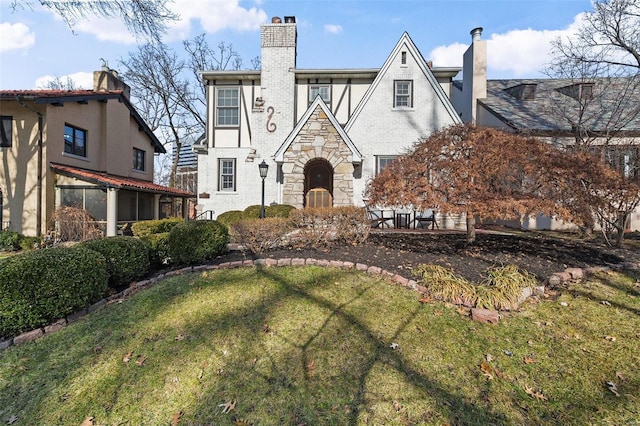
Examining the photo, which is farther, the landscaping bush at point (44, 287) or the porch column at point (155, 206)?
the porch column at point (155, 206)

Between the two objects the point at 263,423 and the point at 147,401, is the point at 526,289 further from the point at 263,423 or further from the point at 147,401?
the point at 147,401

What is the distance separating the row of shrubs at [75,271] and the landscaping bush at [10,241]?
9118mm

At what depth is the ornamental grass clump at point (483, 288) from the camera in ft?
14.9

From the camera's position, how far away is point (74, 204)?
13.0 metres

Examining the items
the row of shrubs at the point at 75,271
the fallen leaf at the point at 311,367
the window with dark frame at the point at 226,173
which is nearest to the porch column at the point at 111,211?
the window with dark frame at the point at 226,173

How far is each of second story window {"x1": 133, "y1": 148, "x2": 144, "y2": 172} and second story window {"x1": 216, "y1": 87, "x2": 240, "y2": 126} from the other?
21.0 feet

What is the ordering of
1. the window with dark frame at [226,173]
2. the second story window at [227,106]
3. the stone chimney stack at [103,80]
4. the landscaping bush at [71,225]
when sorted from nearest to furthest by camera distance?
the landscaping bush at [71,225]
the window with dark frame at [226,173]
the second story window at [227,106]
the stone chimney stack at [103,80]

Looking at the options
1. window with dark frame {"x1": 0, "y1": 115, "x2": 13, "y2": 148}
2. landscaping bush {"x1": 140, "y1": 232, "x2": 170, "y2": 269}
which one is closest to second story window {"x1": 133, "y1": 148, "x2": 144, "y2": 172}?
window with dark frame {"x1": 0, "y1": 115, "x2": 13, "y2": 148}

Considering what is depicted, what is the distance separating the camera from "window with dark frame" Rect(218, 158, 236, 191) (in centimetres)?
1698

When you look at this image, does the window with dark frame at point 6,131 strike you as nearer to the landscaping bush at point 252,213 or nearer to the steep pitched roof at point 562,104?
the landscaping bush at point 252,213

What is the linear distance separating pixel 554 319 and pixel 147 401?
203 inches

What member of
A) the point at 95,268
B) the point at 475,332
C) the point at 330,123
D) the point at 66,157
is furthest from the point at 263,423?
the point at 66,157

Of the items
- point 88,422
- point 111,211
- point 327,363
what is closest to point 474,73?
point 327,363

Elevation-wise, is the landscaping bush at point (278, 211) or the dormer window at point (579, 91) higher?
the dormer window at point (579, 91)
